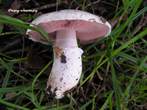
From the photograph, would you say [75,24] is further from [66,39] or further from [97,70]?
[97,70]

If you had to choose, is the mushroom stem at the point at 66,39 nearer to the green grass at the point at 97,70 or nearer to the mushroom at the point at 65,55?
the mushroom at the point at 65,55

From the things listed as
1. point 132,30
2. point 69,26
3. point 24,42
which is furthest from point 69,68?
point 132,30

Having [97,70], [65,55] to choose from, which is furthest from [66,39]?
[97,70]

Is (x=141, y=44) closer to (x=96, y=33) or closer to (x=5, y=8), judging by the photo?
(x=96, y=33)

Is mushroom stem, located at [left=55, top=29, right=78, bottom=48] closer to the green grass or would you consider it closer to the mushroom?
the mushroom

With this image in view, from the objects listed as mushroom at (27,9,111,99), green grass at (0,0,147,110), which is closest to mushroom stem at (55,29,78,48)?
mushroom at (27,9,111,99)

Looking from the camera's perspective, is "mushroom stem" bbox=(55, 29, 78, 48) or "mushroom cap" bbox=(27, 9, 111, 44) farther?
"mushroom stem" bbox=(55, 29, 78, 48)
